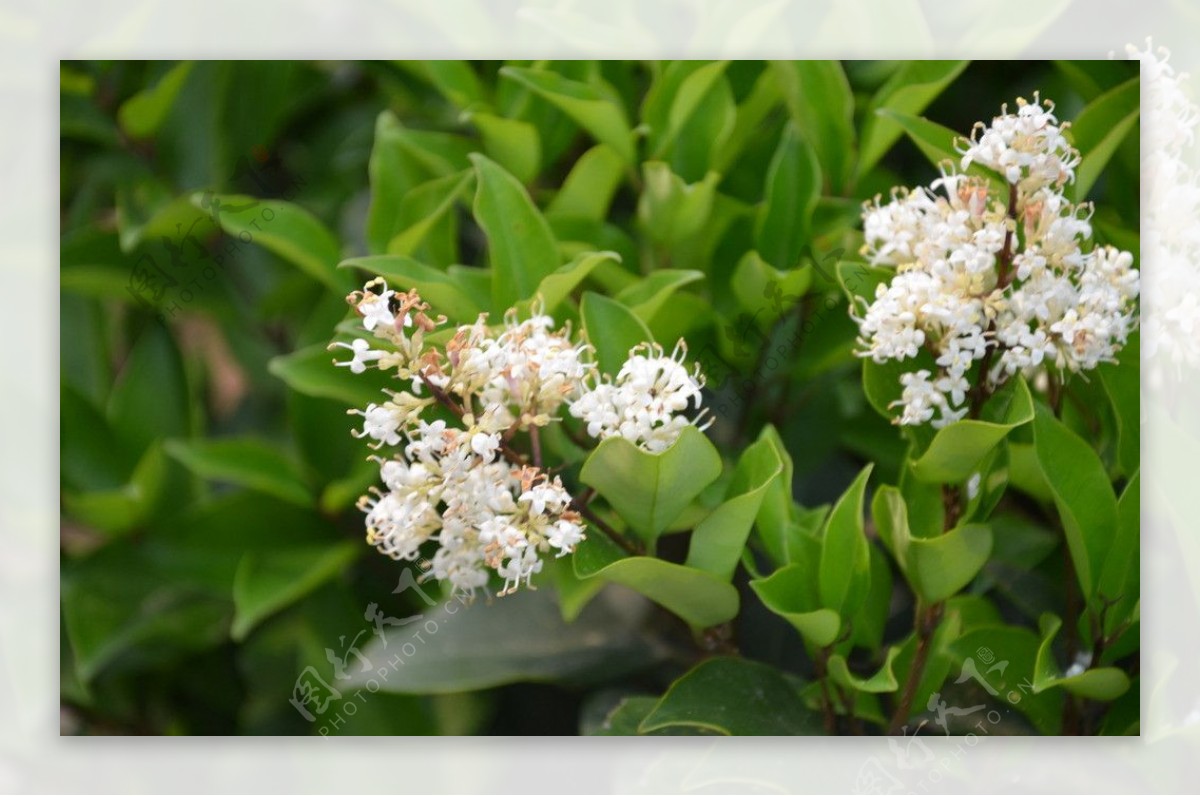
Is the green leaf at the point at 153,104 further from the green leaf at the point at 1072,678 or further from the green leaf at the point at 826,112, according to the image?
the green leaf at the point at 1072,678

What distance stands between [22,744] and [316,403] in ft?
1.66

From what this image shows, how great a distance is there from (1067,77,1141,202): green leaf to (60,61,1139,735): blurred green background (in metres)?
0.03

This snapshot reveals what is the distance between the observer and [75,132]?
127 centimetres

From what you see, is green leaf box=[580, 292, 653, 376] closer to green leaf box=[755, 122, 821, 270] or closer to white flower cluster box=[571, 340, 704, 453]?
white flower cluster box=[571, 340, 704, 453]

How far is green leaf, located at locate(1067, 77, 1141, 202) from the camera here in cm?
117

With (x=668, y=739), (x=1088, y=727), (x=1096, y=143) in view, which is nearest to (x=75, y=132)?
(x=668, y=739)

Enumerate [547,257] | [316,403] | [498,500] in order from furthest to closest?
[316,403], [547,257], [498,500]

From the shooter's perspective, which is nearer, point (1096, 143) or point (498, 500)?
point (498, 500)

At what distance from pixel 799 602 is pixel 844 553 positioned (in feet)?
0.22

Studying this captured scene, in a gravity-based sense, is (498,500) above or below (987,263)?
below

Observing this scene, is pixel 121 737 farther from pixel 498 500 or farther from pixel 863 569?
pixel 863 569

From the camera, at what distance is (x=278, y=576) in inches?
48.1

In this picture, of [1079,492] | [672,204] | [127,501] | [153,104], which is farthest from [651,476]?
[153,104]

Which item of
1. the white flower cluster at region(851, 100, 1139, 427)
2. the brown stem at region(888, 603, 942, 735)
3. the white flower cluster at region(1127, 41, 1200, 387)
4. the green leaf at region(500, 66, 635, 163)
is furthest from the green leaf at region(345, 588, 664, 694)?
the white flower cluster at region(1127, 41, 1200, 387)
